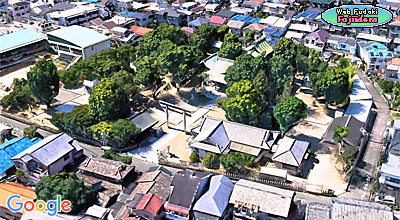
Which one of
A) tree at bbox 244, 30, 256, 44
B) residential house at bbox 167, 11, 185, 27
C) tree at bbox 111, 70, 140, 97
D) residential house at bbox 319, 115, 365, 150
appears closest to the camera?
residential house at bbox 319, 115, 365, 150

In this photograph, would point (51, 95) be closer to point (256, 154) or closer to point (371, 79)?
point (256, 154)

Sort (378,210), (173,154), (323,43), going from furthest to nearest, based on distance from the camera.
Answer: (323,43) → (173,154) → (378,210)

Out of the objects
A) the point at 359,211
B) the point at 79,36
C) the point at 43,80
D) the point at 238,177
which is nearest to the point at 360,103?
the point at 238,177

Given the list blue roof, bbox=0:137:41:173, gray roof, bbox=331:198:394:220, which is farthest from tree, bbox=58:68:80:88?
gray roof, bbox=331:198:394:220

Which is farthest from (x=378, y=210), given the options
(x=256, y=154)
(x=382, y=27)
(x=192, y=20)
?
(x=192, y=20)

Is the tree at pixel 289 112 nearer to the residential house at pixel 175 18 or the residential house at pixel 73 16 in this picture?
the residential house at pixel 175 18

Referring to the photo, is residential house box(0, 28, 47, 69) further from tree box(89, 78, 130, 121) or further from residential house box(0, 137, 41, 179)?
tree box(89, 78, 130, 121)

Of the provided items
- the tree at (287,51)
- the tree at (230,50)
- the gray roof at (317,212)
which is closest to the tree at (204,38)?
the tree at (230,50)
